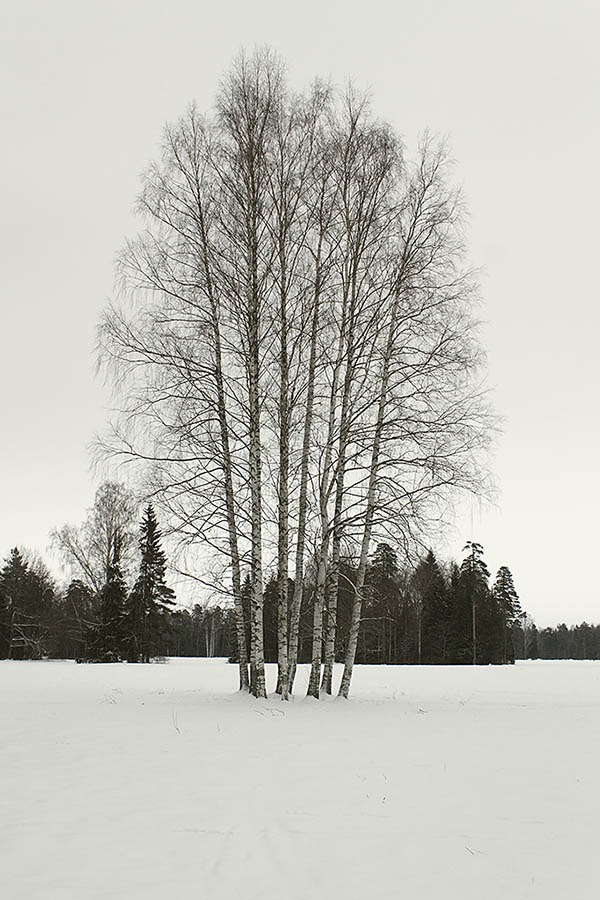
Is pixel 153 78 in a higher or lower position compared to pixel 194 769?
higher

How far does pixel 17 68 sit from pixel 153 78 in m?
2.80

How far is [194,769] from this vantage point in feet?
25.4

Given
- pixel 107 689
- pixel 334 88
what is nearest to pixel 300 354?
pixel 334 88

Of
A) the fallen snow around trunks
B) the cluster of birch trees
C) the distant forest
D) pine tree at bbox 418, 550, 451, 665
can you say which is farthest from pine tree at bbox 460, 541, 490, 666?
the fallen snow around trunks

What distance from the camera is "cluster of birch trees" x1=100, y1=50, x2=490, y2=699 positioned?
14242 millimetres

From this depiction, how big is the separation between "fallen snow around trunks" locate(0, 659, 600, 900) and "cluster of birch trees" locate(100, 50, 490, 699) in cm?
401

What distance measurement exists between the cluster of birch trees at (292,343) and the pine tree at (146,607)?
28720mm

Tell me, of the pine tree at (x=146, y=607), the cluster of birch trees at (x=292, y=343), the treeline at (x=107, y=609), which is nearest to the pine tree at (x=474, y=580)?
the treeline at (x=107, y=609)

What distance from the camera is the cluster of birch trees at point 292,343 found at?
1424 cm

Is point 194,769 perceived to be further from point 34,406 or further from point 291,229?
point 34,406

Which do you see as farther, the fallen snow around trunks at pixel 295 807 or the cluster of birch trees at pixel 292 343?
the cluster of birch trees at pixel 292 343

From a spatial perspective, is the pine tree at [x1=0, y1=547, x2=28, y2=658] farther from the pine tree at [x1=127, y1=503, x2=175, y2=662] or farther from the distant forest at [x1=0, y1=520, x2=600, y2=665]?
the pine tree at [x1=127, y1=503, x2=175, y2=662]

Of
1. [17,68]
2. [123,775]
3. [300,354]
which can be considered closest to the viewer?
[123,775]

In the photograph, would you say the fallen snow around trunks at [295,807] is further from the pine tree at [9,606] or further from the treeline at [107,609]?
the pine tree at [9,606]
